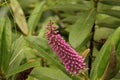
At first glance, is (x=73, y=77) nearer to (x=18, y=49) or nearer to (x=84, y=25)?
(x=18, y=49)

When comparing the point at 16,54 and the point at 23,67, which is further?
the point at 16,54

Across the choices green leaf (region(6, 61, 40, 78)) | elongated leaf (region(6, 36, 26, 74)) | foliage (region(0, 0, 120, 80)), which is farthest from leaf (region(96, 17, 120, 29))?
green leaf (region(6, 61, 40, 78))

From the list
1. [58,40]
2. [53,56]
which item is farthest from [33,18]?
[58,40]

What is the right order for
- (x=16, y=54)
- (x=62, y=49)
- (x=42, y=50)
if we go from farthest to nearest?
(x=16, y=54)
(x=42, y=50)
(x=62, y=49)

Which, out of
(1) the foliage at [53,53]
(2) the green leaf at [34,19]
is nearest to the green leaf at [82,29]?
(1) the foliage at [53,53]

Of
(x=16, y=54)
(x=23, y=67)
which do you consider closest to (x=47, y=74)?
(x=23, y=67)

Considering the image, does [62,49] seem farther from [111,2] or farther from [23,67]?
[111,2]

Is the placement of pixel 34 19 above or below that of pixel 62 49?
below
